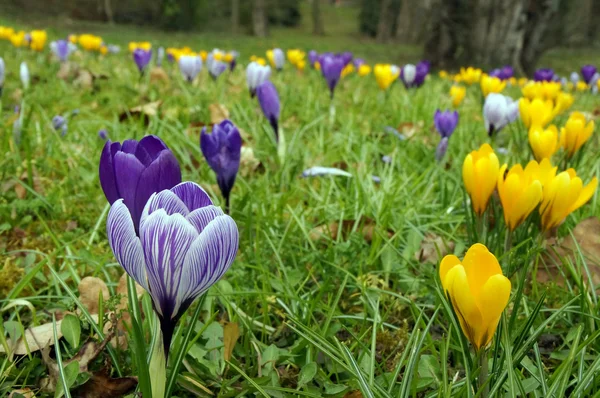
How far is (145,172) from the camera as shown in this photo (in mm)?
842

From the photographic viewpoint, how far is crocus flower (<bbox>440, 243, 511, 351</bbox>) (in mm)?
773

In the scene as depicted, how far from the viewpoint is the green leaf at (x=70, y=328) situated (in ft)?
3.79

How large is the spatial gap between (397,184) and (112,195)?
1.52 meters

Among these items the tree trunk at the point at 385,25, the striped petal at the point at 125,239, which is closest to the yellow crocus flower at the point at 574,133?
the striped petal at the point at 125,239

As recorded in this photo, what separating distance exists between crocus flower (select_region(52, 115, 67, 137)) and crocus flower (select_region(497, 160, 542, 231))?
Result: 2.06m

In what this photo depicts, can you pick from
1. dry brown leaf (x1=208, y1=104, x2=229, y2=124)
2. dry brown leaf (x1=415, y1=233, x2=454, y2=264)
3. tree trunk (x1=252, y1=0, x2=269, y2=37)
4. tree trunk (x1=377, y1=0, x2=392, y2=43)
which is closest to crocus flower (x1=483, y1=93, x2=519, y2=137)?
dry brown leaf (x1=415, y1=233, x2=454, y2=264)

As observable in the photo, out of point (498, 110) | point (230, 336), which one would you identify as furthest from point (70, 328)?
point (498, 110)

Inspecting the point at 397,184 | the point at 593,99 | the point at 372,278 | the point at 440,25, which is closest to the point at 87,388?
the point at 372,278

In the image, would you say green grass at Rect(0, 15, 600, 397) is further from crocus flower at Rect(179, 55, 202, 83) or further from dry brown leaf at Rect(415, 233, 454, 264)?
crocus flower at Rect(179, 55, 202, 83)

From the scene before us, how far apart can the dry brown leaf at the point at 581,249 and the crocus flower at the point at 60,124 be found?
83.5 inches

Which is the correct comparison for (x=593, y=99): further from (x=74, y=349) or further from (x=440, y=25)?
(x=74, y=349)

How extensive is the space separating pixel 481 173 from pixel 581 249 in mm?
603

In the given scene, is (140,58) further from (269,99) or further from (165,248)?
(165,248)

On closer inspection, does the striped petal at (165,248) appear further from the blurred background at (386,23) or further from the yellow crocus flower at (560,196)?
the blurred background at (386,23)
